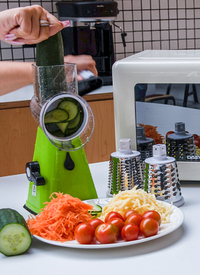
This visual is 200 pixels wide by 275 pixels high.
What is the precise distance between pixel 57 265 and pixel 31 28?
1.70 ft

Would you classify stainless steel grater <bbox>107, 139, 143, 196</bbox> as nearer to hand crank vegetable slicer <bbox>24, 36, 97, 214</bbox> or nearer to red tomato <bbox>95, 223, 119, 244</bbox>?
hand crank vegetable slicer <bbox>24, 36, 97, 214</bbox>

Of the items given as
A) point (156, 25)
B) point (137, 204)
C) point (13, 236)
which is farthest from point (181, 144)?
point (156, 25)

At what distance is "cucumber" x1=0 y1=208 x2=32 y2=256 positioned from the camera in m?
0.71

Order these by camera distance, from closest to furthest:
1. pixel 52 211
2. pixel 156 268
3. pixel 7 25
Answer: pixel 156 268, pixel 52 211, pixel 7 25

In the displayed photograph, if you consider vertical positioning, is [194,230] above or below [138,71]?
below

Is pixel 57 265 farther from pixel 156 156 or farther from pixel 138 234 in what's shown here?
pixel 156 156

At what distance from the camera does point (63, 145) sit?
871mm

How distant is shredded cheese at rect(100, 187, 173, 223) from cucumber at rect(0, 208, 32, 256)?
18 cm

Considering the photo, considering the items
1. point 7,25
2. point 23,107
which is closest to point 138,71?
point 7,25

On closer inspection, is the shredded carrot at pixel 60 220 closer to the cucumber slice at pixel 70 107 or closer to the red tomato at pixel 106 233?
the red tomato at pixel 106 233

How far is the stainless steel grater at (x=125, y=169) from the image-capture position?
3.17 ft

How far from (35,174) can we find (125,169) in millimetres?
222

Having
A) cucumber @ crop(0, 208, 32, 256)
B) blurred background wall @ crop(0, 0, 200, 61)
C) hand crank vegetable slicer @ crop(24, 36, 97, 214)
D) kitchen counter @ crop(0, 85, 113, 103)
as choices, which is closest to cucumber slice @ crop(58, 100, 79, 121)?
hand crank vegetable slicer @ crop(24, 36, 97, 214)

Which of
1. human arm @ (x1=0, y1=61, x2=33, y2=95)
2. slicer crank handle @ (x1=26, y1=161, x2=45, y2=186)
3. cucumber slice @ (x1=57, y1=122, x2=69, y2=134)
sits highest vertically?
human arm @ (x1=0, y1=61, x2=33, y2=95)
